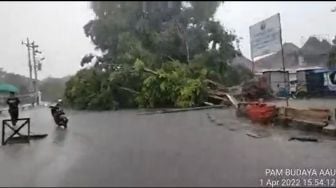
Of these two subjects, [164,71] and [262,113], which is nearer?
[262,113]

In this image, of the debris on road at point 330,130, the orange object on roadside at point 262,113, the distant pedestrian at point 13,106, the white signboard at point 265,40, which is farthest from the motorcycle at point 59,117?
the debris on road at point 330,130

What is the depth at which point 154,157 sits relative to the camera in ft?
22.5

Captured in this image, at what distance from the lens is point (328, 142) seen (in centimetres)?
816

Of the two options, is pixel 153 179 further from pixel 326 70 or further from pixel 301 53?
pixel 301 53

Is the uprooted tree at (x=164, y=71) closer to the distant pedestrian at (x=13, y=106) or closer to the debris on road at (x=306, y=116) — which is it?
the distant pedestrian at (x=13, y=106)

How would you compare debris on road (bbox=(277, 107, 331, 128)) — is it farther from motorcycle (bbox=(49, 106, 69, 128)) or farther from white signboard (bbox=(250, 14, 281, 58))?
motorcycle (bbox=(49, 106, 69, 128))

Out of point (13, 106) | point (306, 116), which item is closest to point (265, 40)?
point (306, 116)

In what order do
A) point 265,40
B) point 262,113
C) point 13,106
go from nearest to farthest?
point 13,106 → point 262,113 → point 265,40

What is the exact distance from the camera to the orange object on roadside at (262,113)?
37.8 ft

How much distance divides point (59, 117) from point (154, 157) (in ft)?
23.4

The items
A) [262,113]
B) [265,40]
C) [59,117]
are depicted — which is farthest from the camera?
[59,117]

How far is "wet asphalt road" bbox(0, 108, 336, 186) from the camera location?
5.29 metres

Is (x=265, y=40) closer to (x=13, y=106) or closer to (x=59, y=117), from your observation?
(x=59, y=117)

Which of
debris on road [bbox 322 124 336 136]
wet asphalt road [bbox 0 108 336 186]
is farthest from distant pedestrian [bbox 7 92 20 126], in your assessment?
debris on road [bbox 322 124 336 136]
